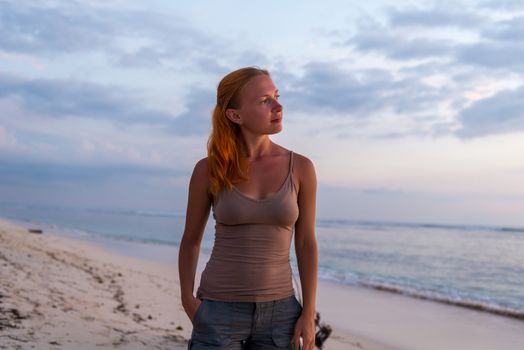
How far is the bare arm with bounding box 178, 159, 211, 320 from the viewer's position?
8.10ft

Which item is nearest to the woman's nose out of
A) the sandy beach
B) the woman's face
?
the woman's face

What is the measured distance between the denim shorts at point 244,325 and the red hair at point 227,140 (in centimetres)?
50

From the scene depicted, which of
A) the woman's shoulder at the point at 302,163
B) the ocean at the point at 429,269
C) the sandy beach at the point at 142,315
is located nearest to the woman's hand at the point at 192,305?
the woman's shoulder at the point at 302,163

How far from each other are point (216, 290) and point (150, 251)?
764 inches

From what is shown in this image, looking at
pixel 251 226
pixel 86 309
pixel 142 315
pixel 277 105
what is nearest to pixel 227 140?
pixel 277 105

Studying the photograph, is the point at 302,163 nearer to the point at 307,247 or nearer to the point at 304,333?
the point at 307,247

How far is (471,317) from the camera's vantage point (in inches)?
446

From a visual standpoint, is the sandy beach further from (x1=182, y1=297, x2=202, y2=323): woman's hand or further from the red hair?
the red hair

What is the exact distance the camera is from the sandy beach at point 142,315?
5543 millimetres

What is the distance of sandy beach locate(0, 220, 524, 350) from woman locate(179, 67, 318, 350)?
3.07 metres

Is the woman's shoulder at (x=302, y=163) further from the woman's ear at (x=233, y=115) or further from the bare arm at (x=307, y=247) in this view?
the woman's ear at (x=233, y=115)

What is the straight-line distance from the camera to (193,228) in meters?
2.54

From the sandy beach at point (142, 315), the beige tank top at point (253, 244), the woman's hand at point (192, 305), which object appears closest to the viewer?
the beige tank top at point (253, 244)

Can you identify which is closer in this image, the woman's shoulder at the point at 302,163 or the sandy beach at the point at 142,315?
the woman's shoulder at the point at 302,163
